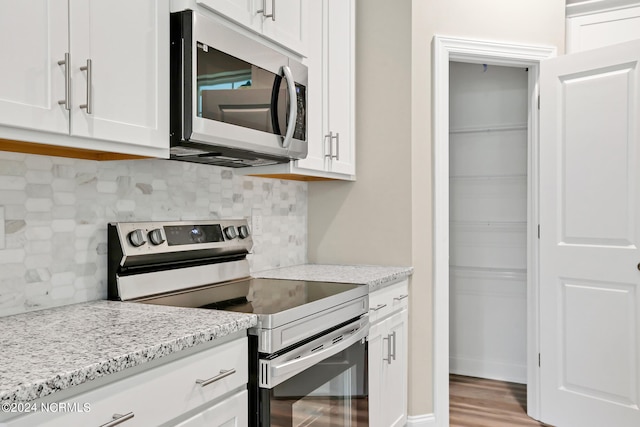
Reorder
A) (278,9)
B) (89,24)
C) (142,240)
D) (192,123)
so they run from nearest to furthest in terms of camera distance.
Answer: (89,24), (192,123), (142,240), (278,9)

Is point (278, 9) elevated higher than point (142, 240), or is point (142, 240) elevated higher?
Result: point (278, 9)

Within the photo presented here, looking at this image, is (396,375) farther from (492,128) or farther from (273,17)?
(492,128)

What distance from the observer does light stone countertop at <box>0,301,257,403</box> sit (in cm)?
89

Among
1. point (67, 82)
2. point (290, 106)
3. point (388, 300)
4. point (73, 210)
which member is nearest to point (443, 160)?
point (388, 300)

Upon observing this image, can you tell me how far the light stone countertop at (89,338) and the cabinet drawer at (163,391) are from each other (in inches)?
1.6

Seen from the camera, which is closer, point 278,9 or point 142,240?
point 142,240

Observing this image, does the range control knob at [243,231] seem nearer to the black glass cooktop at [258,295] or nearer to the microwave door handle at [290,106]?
the black glass cooktop at [258,295]

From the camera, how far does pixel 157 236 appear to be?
1.80 m

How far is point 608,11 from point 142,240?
2906 millimetres

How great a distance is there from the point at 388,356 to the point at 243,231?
2.94ft

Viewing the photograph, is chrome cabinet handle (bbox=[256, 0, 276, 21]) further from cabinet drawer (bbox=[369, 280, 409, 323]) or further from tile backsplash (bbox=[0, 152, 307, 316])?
cabinet drawer (bbox=[369, 280, 409, 323])

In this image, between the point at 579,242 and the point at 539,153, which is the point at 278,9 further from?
the point at 579,242

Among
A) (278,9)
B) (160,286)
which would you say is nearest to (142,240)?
(160,286)

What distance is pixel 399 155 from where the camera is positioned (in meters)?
2.80
